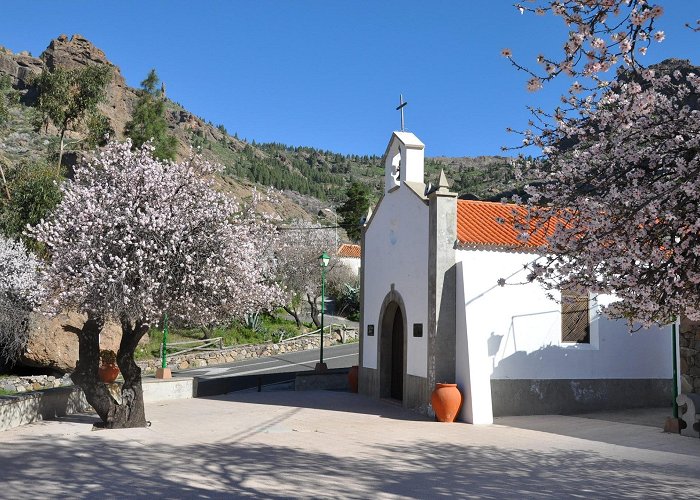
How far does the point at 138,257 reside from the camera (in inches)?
461

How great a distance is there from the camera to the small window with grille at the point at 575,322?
15797 mm

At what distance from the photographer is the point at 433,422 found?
14.4 metres

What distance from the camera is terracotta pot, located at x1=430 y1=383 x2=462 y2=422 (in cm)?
1436

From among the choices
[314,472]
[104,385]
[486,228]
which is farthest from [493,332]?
[104,385]

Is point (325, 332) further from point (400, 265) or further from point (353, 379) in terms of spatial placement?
point (400, 265)

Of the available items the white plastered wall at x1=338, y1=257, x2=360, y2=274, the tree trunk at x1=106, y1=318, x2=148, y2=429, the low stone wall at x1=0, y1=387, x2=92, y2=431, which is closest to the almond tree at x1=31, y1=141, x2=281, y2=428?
the tree trunk at x1=106, y1=318, x2=148, y2=429

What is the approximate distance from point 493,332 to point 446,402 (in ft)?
6.68

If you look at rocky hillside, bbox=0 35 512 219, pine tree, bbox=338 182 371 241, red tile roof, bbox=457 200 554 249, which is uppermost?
rocky hillside, bbox=0 35 512 219

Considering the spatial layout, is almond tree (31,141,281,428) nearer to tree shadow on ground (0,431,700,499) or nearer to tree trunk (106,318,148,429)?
tree trunk (106,318,148,429)

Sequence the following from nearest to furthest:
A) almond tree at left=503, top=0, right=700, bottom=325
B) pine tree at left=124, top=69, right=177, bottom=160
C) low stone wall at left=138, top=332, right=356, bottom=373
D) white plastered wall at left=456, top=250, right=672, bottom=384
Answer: almond tree at left=503, top=0, right=700, bottom=325 < white plastered wall at left=456, top=250, right=672, bottom=384 < low stone wall at left=138, top=332, right=356, bottom=373 < pine tree at left=124, top=69, right=177, bottom=160

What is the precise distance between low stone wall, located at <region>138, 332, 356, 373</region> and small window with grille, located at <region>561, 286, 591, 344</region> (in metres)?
18.3

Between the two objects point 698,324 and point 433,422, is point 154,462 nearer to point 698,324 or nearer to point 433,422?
point 433,422

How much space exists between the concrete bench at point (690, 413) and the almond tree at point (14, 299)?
59.2ft

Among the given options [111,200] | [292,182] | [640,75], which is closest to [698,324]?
[640,75]
